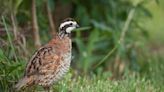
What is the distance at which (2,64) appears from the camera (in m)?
8.12

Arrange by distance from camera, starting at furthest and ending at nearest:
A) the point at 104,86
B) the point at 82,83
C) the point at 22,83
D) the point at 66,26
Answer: the point at 82,83 → the point at 104,86 → the point at 66,26 → the point at 22,83

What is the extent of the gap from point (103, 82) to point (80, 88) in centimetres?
42

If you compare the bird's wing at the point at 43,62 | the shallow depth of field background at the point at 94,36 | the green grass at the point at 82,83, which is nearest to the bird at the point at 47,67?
the bird's wing at the point at 43,62

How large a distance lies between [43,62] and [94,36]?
3.15 m

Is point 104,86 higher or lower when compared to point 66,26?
lower

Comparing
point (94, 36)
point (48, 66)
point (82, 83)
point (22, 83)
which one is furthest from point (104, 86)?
point (94, 36)

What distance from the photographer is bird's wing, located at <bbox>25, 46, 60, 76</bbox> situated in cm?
787

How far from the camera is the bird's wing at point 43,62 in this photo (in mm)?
7871

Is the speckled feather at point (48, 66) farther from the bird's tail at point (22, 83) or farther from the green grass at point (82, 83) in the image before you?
the green grass at point (82, 83)

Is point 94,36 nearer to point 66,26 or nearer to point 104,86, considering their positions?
point 104,86

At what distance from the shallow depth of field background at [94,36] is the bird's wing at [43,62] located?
30.2 inches

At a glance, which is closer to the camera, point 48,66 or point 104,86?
point 48,66

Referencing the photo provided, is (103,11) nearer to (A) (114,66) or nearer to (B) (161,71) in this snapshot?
(A) (114,66)

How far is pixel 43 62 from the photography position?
7.89 m
